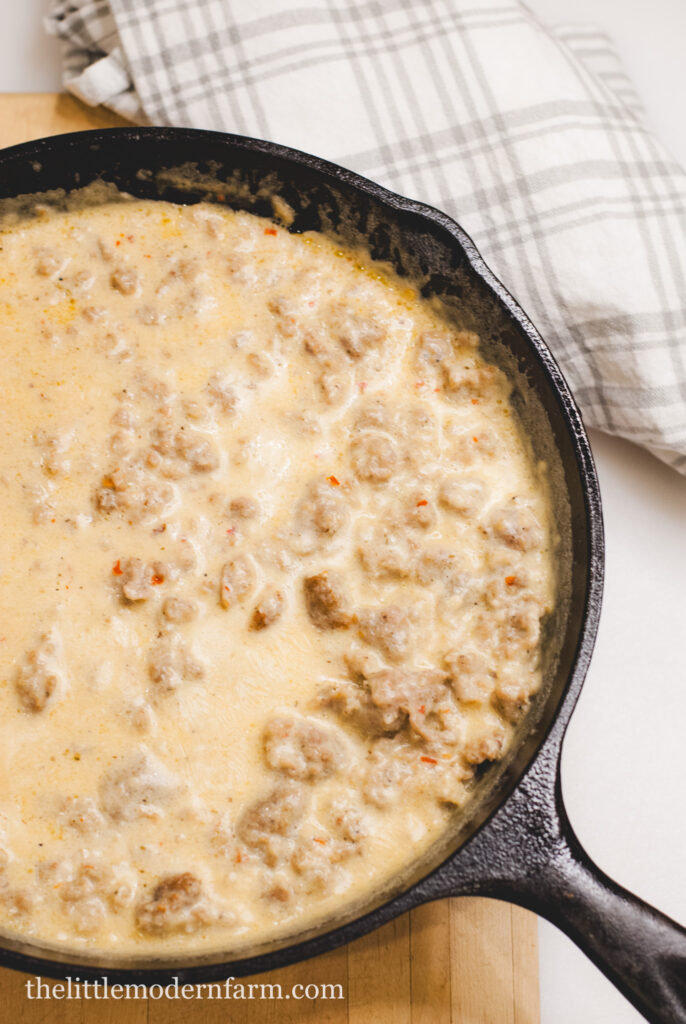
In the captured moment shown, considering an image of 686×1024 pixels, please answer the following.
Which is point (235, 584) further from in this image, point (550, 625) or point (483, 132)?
point (483, 132)

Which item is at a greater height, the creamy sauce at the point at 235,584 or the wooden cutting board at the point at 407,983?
the creamy sauce at the point at 235,584

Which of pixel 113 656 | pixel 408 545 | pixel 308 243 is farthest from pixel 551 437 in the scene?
pixel 113 656

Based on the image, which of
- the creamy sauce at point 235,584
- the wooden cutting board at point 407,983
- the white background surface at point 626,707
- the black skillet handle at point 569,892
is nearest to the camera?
the black skillet handle at point 569,892

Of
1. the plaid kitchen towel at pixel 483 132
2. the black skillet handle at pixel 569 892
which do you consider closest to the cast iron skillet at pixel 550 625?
the black skillet handle at pixel 569 892

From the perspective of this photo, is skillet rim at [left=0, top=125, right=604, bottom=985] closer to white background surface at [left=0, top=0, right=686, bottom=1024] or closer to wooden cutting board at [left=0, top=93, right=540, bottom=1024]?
wooden cutting board at [left=0, top=93, right=540, bottom=1024]

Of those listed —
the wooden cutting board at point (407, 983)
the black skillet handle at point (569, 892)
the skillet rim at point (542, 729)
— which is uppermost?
the skillet rim at point (542, 729)

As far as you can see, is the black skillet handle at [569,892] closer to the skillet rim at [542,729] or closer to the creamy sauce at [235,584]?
the skillet rim at [542,729]
